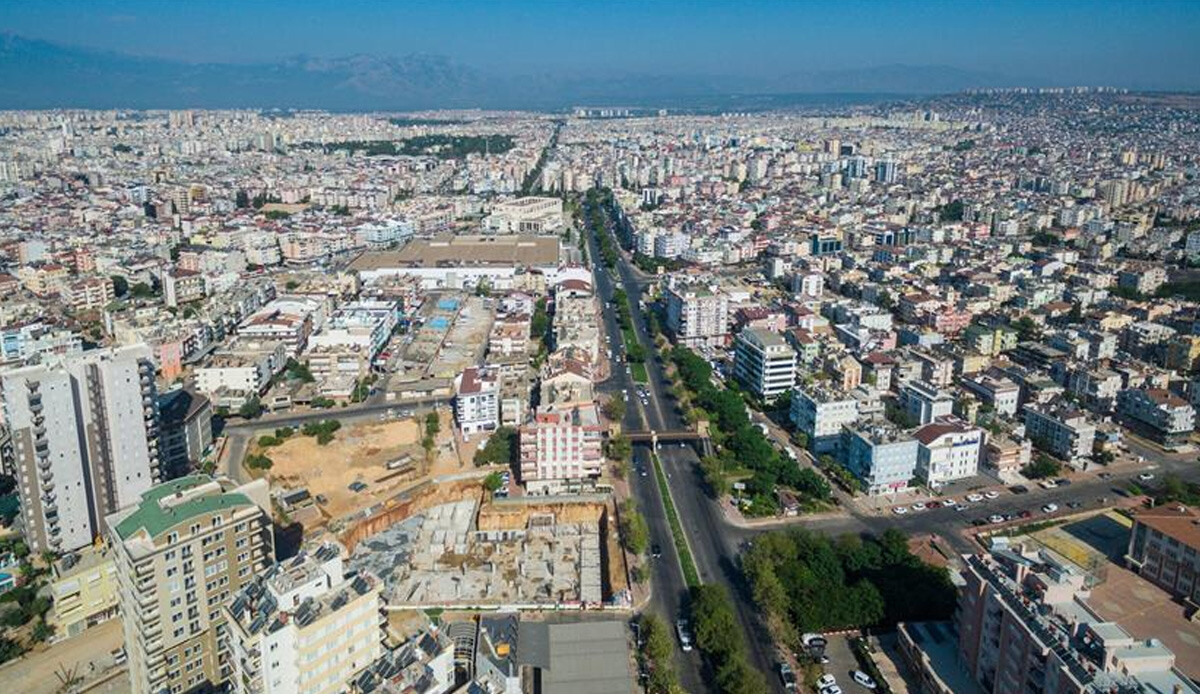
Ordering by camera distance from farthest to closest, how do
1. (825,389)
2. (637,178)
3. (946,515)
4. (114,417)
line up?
(637,178) → (825,389) → (946,515) → (114,417)

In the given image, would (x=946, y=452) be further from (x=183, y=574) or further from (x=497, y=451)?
(x=183, y=574)

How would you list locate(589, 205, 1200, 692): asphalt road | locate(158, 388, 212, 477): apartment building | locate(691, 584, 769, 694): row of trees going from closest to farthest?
locate(691, 584, 769, 694): row of trees, locate(589, 205, 1200, 692): asphalt road, locate(158, 388, 212, 477): apartment building

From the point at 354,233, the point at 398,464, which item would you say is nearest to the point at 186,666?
the point at 398,464

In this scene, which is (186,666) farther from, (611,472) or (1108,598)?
(1108,598)

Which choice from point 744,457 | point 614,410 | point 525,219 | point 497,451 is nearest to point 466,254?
point 525,219

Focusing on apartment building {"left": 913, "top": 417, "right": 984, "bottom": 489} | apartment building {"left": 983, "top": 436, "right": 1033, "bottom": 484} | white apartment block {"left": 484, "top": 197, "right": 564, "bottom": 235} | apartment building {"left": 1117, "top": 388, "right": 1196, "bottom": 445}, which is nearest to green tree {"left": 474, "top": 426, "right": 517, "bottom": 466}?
apartment building {"left": 913, "top": 417, "right": 984, "bottom": 489}

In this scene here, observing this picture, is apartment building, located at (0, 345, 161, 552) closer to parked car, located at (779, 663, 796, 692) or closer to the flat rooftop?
parked car, located at (779, 663, 796, 692)
